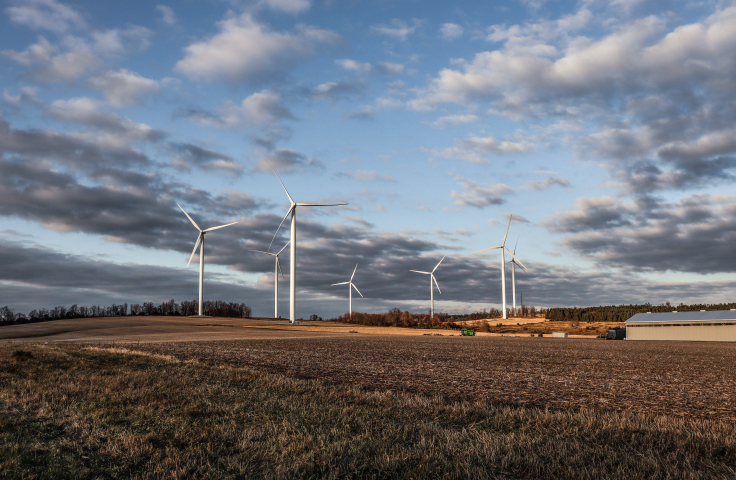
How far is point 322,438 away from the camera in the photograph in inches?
416

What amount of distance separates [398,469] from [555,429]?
5.47m

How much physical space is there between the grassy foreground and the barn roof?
98.3m

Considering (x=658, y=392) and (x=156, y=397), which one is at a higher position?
(x=156, y=397)

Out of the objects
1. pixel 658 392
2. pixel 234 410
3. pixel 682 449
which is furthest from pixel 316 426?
pixel 658 392

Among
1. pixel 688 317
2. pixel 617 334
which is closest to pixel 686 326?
pixel 688 317

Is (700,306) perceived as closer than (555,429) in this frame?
No

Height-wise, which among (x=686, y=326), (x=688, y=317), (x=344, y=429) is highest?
(x=344, y=429)

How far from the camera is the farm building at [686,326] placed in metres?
89.1

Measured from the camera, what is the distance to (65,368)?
24766mm

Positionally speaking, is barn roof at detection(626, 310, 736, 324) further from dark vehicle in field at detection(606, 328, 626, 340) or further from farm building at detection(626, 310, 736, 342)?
dark vehicle in field at detection(606, 328, 626, 340)

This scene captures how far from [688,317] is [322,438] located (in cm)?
11025

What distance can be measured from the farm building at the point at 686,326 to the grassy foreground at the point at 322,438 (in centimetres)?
9730

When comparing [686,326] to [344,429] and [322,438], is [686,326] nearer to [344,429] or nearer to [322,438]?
[344,429]

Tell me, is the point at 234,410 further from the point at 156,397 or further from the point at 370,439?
the point at 370,439
